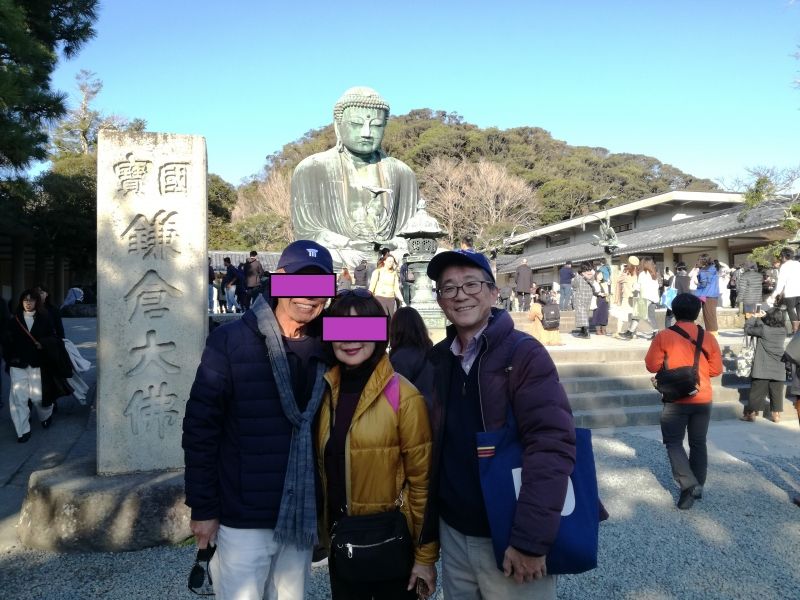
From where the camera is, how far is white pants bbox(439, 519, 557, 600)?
5.17 ft

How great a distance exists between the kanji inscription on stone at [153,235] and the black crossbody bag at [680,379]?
323 centimetres

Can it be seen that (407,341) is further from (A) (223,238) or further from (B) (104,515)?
(A) (223,238)

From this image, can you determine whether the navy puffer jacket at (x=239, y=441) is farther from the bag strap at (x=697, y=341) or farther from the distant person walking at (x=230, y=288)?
the distant person walking at (x=230, y=288)

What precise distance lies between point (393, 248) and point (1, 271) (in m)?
17.8

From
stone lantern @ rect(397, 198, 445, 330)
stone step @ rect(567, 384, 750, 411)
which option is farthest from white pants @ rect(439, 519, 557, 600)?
stone lantern @ rect(397, 198, 445, 330)

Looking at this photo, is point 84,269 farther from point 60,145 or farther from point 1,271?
point 60,145

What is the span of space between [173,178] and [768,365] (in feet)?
18.8

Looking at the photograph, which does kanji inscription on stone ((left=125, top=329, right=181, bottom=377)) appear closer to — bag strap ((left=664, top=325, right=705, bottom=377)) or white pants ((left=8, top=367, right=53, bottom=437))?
white pants ((left=8, top=367, right=53, bottom=437))

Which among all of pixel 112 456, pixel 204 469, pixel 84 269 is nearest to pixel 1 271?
pixel 84 269

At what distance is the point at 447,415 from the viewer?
5.57 feet

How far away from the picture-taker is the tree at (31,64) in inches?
198

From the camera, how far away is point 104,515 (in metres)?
3.08

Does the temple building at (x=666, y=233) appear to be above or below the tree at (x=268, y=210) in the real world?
below

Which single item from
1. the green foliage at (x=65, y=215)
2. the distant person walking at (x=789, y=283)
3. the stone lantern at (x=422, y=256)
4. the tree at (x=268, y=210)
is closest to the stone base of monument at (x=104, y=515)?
the stone lantern at (x=422, y=256)
